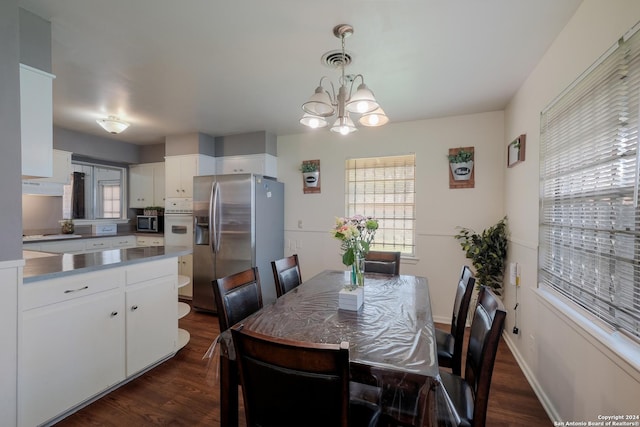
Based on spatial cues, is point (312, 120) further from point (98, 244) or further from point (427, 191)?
point (98, 244)

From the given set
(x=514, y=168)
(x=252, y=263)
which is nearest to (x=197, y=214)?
(x=252, y=263)

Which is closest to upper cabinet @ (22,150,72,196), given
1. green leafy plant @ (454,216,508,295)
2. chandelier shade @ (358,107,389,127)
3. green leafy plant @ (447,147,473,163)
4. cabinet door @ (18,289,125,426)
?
cabinet door @ (18,289,125,426)

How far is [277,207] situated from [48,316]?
2.74 meters

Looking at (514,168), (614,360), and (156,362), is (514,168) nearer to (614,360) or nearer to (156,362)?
(614,360)

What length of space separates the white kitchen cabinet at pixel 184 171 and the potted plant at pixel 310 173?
4.99 feet

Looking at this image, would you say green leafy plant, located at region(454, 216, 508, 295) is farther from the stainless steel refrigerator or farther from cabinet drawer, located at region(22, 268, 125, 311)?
cabinet drawer, located at region(22, 268, 125, 311)

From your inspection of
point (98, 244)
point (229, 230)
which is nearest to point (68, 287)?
point (229, 230)

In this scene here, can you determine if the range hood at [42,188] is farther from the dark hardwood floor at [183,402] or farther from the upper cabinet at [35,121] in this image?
the dark hardwood floor at [183,402]

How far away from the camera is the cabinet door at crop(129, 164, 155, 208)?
5.02m

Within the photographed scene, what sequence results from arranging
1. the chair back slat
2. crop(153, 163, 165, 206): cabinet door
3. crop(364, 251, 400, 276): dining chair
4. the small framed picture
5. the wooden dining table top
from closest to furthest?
the chair back slat
the wooden dining table top
the small framed picture
crop(364, 251, 400, 276): dining chair
crop(153, 163, 165, 206): cabinet door

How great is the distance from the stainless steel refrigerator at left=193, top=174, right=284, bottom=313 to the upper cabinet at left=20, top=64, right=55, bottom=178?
1993 mm

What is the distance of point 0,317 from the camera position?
1415 mm

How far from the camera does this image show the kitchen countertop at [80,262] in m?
1.68

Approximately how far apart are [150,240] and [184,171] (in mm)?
1357
